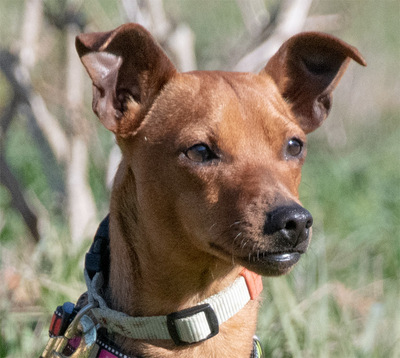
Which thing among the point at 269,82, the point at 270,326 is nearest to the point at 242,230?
the point at 269,82

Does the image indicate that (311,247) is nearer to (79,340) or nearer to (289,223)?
(289,223)

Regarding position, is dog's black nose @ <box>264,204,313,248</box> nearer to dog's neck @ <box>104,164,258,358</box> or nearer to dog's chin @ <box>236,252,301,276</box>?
dog's chin @ <box>236,252,301,276</box>

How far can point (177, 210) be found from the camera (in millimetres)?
2676

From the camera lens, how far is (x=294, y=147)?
114 inches

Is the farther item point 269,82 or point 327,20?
point 327,20

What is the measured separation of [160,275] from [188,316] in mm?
223

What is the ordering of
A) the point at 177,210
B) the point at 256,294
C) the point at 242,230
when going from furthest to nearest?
the point at 256,294 < the point at 177,210 < the point at 242,230

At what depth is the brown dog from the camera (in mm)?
2508

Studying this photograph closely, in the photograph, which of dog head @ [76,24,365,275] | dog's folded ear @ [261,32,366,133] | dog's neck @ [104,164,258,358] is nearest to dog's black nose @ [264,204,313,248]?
dog head @ [76,24,365,275]

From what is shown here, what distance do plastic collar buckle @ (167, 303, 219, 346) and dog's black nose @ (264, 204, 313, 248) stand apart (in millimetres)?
423

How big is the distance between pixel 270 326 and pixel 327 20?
2.98 metres

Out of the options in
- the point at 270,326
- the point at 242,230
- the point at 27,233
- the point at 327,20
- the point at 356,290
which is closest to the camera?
the point at 242,230

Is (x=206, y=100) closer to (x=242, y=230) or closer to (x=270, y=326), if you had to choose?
(x=242, y=230)

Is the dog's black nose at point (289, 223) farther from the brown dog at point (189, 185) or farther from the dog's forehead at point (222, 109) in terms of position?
the dog's forehead at point (222, 109)
